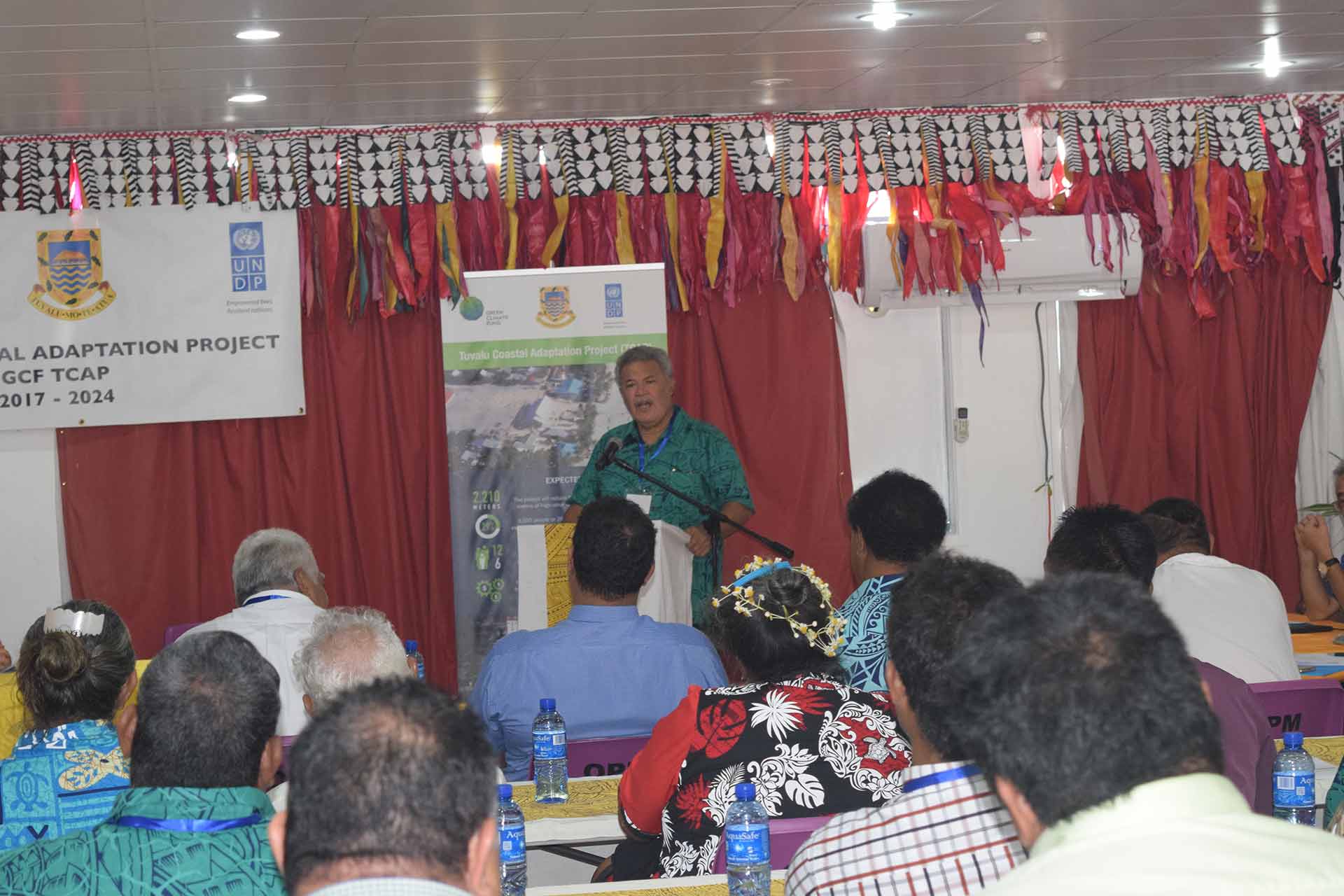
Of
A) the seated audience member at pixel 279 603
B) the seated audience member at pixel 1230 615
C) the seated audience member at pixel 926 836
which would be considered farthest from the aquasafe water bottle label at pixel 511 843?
the seated audience member at pixel 1230 615

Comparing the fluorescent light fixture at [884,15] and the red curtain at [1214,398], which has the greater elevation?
the fluorescent light fixture at [884,15]

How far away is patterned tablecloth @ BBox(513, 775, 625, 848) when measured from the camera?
112 inches

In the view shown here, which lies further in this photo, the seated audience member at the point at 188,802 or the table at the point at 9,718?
the table at the point at 9,718

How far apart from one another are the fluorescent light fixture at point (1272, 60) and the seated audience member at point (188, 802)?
496cm

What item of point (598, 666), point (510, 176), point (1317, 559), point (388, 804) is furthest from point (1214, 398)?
point (388, 804)

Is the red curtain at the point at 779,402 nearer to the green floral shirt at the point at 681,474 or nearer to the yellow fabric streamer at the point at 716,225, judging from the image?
the yellow fabric streamer at the point at 716,225

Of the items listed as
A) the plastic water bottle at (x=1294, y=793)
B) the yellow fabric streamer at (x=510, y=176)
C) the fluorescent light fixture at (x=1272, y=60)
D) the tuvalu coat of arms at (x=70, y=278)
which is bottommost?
the plastic water bottle at (x=1294, y=793)

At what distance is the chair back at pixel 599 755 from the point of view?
3.35 metres

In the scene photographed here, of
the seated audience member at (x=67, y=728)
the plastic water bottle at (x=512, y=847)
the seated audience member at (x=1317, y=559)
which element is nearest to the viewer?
the plastic water bottle at (x=512, y=847)

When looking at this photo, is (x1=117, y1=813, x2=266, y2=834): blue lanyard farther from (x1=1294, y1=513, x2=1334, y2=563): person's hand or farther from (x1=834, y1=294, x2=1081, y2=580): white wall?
(x1=834, y1=294, x2=1081, y2=580): white wall

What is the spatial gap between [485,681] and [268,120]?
138 inches

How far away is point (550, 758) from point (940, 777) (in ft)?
5.44

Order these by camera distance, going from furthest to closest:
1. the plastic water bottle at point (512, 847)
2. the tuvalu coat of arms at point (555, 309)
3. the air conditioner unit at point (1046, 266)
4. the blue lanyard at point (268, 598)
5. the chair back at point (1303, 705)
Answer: the air conditioner unit at point (1046, 266) < the tuvalu coat of arms at point (555, 309) < the blue lanyard at point (268, 598) < the chair back at point (1303, 705) < the plastic water bottle at point (512, 847)

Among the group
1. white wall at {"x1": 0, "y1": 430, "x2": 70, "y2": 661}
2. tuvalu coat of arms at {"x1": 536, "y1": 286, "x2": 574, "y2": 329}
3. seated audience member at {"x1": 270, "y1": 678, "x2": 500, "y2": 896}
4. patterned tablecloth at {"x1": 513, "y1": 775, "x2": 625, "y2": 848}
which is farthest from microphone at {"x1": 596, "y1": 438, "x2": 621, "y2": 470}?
seated audience member at {"x1": 270, "y1": 678, "x2": 500, "y2": 896}
